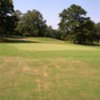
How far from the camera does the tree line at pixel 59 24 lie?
173ft

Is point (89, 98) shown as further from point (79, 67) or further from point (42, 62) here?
point (42, 62)

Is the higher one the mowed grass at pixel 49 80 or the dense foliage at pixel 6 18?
the dense foliage at pixel 6 18

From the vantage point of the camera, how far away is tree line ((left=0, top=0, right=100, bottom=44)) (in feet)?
173

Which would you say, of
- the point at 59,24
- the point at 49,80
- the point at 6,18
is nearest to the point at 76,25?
the point at 59,24

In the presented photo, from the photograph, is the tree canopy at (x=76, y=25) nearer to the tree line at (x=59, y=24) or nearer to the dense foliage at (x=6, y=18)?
the tree line at (x=59, y=24)

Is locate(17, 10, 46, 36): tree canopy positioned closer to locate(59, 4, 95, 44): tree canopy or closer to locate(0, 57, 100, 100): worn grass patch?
locate(59, 4, 95, 44): tree canopy

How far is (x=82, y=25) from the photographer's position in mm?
70312

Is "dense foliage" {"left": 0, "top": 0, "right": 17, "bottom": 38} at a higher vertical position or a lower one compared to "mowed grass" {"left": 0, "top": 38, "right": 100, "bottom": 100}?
higher

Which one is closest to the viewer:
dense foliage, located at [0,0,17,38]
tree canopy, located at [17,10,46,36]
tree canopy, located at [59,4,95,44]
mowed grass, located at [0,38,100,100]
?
mowed grass, located at [0,38,100,100]

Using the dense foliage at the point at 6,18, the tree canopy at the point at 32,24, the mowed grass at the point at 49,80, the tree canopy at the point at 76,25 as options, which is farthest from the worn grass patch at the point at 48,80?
the tree canopy at the point at 32,24

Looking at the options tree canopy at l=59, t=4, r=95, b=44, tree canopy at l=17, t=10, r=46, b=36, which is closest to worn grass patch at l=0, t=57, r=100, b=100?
tree canopy at l=59, t=4, r=95, b=44

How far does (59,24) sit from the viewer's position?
239 feet

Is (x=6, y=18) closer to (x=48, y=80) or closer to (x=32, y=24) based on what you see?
(x=32, y=24)

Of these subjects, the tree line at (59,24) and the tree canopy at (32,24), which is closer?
the tree line at (59,24)
